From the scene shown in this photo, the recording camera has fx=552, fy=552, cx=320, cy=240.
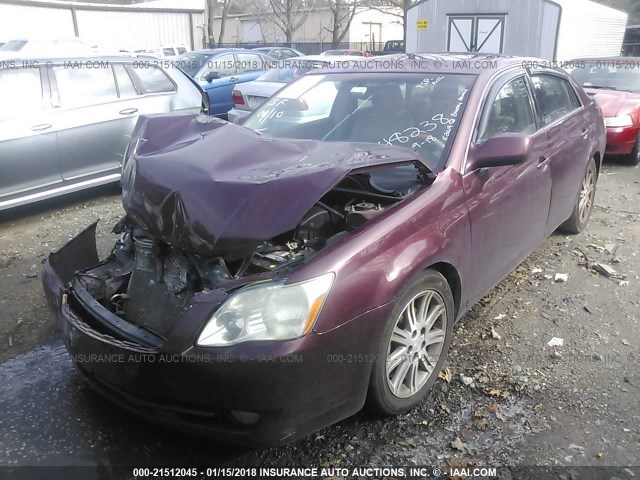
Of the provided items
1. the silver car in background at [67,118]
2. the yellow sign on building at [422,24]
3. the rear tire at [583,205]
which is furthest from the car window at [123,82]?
the yellow sign on building at [422,24]

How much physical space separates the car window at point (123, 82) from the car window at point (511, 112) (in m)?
4.67

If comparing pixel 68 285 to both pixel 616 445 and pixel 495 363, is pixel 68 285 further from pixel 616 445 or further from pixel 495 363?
pixel 616 445

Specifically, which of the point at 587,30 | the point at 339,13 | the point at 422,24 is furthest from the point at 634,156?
the point at 339,13

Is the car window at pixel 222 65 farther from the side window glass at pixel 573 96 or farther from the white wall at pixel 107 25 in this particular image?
the white wall at pixel 107 25

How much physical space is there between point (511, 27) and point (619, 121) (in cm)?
991

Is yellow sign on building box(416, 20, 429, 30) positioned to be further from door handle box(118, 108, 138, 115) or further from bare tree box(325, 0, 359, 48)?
bare tree box(325, 0, 359, 48)

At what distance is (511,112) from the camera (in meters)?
3.70

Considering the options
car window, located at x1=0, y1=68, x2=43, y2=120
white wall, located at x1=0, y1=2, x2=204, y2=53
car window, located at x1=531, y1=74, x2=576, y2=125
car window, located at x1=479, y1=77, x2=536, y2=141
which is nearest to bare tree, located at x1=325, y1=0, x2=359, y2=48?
white wall, located at x1=0, y1=2, x2=204, y2=53

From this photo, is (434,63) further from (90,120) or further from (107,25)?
(107,25)

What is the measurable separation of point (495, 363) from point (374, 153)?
147 centimetres

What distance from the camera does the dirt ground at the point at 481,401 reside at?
2520 mm

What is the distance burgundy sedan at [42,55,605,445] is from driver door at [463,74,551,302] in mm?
16

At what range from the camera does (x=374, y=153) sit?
2.67m

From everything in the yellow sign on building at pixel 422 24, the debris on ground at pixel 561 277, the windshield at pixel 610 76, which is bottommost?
the debris on ground at pixel 561 277
